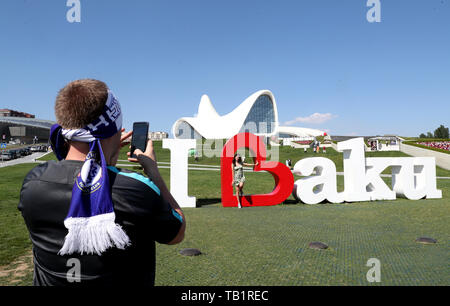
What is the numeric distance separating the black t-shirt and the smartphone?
13.4 inches

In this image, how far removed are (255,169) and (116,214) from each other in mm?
8351

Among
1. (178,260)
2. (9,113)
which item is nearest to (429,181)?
(178,260)

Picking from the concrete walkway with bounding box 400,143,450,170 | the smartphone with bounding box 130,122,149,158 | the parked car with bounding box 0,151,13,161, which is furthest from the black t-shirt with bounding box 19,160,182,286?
the parked car with bounding box 0,151,13,161

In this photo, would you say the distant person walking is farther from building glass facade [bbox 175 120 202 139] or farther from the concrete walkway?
building glass facade [bbox 175 120 202 139]

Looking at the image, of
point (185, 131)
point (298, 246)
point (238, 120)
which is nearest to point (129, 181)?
point (298, 246)

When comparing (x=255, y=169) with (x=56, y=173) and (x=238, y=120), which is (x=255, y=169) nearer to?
(x=56, y=173)

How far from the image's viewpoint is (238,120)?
68938mm

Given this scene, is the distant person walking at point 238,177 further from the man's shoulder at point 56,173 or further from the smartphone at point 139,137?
the man's shoulder at point 56,173

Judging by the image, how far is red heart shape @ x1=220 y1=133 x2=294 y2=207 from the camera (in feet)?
30.5

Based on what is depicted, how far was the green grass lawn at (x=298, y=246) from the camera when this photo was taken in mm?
3684

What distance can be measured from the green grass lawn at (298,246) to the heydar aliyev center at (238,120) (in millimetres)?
58780
